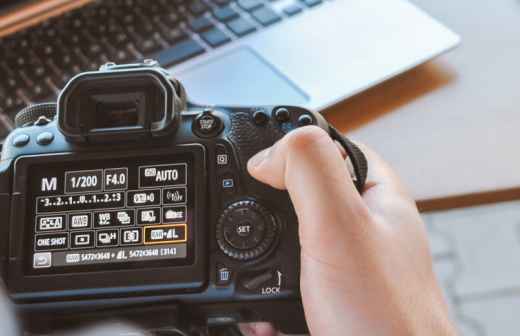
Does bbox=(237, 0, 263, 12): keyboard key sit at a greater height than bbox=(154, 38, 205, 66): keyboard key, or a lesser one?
greater

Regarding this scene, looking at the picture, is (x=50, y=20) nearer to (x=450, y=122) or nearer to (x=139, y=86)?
(x=139, y=86)

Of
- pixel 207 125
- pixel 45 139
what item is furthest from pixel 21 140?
pixel 207 125

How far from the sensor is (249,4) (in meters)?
0.76

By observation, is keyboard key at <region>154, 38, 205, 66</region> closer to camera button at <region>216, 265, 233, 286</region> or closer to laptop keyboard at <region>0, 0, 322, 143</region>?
laptop keyboard at <region>0, 0, 322, 143</region>

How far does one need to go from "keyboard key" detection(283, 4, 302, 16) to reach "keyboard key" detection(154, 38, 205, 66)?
3.9 inches

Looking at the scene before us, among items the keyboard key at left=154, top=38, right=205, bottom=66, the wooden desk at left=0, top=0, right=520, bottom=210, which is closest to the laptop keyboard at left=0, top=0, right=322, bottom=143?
the keyboard key at left=154, top=38, right=205, bottom=66

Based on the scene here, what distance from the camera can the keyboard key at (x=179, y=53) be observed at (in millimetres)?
727

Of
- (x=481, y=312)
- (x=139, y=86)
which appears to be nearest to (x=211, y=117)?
(x=139, y=86)

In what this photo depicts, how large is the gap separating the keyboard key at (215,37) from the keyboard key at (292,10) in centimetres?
7

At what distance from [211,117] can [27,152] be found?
0.44 ft

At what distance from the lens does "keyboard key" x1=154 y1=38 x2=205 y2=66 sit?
73 centimetres

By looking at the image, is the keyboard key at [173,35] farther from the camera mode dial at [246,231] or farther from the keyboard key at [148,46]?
the camera mode dial at [246,231]

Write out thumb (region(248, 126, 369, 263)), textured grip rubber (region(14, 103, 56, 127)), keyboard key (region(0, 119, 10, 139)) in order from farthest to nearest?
keyboard key (region(0, 119, 10, 139))
textured grip rubber (region(14, 103, 56, 127))
thumb (region(248, 126, 369, 263))

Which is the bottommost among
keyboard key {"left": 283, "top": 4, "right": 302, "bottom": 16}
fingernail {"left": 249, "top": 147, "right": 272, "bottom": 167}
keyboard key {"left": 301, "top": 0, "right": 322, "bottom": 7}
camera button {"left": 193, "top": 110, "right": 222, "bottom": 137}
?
fingernail {"left": 249, "top": 147, "right": 272, "bottom": 167}
